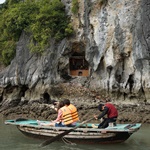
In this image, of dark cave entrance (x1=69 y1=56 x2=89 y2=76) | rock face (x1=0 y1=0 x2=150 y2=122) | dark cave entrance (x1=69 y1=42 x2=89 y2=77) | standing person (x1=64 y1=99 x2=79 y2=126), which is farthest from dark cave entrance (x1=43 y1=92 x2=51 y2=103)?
standing person (x1=64 y1=99 x2=79 y2=126)

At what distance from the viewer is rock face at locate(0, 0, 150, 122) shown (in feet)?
63.4

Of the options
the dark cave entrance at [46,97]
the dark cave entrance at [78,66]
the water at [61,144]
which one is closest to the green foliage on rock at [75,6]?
the dark cave entrance at [78,66]

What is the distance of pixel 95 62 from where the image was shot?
71.3 ft

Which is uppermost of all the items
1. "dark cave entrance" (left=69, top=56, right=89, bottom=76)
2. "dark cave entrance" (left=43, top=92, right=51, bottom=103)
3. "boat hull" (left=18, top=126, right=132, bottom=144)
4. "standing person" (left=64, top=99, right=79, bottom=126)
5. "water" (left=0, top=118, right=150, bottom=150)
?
"dark cave entrance" (left=69, top=56, right=89, bottom=76)

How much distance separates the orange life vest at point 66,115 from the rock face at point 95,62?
8.88 m

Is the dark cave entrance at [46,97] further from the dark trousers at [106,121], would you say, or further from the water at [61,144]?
the dark trousers at [106,121]

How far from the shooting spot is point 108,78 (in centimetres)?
2097

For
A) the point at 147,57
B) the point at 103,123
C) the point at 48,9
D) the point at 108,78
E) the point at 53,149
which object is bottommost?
the point at 53,149

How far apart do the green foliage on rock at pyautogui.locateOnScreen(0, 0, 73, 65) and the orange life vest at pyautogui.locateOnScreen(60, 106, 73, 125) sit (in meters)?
12.6

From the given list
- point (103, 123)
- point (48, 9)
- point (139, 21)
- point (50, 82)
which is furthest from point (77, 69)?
point (103, 123)

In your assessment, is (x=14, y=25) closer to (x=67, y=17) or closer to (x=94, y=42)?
(x=67, y=17)

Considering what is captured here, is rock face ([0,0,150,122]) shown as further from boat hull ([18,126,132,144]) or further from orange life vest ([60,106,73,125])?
orange life vest ([60,106,73,125])

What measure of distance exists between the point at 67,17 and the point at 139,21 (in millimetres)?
6953

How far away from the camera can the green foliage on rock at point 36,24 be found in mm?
23422
